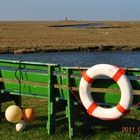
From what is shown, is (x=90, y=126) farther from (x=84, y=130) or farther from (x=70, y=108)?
(x=70, y=108)

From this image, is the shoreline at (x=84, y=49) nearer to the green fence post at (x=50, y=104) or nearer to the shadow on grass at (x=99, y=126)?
the shadow on grass at (x=99, y=126)

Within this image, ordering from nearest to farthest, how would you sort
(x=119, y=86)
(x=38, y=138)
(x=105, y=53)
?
(x=119, y=86) < (x=38, y=138) < (x=105, y=53)

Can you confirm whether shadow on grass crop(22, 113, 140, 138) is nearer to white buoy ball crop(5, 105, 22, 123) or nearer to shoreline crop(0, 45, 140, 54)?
white buoy ball crop(5, 105, 22, 123)

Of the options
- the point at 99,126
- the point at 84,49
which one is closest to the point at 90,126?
the point at 99,126

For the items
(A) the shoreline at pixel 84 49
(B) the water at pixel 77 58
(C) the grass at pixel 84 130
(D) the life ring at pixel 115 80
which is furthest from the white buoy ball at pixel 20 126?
(A) the shoreline at pixel 84 49

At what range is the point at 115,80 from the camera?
7.72 m

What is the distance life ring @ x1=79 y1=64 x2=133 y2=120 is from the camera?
24.8ft

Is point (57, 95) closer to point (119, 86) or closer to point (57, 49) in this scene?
point (119, 86)

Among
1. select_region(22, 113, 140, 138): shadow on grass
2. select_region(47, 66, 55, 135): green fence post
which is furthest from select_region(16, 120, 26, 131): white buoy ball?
select_region(47, 66, 55, 135): green fence post

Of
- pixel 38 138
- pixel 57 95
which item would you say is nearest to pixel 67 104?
pixel 57 95

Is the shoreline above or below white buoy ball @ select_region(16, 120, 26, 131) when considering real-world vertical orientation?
above

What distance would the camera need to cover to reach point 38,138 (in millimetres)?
8195

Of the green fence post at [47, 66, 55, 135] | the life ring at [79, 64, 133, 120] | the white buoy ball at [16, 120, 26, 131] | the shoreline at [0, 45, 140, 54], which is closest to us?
the life ring at [79, 64, 133, 120]

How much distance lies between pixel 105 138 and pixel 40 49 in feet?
107
